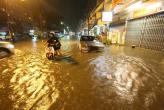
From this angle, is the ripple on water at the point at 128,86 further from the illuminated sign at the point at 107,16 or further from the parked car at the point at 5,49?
the illuminated sign at the point at 107,16

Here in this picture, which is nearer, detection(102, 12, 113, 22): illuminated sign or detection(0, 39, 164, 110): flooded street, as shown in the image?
detection(0, 39, 164, 110): flooded street

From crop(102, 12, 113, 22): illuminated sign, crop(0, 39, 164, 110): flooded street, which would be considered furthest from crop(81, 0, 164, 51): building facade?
crop(0, 39, 164, 110): flooded street

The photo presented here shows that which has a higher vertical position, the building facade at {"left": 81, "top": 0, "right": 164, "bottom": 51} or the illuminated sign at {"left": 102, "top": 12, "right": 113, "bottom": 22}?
the illuminated sign at {"left": 102, "top": 12, "right": 113, "bottom": 22}

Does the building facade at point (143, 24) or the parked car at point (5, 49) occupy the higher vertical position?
the building facade at point (143, 24)

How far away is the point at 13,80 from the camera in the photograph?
772 centimetres

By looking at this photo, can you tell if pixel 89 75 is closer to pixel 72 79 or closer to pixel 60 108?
pixel 72 79

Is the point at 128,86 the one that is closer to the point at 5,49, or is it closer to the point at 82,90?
the point at 82,90

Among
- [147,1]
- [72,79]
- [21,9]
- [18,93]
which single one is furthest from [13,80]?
[21,9]

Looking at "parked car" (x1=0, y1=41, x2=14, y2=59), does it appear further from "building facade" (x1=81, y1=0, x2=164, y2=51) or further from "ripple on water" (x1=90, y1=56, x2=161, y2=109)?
"building facade" (x1=81, y1=0, x2=164, y2=51)

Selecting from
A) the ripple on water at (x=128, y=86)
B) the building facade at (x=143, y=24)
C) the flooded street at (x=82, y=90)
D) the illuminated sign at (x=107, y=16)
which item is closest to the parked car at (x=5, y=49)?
the flooded street at (x=82, y=90)

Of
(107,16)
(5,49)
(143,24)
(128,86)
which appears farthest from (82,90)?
(107,16)

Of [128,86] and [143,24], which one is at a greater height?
[143,24]

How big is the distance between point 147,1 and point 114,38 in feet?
41.2

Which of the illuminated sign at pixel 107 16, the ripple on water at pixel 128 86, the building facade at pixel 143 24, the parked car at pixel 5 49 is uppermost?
the illuminated sign at pixel 107 16
